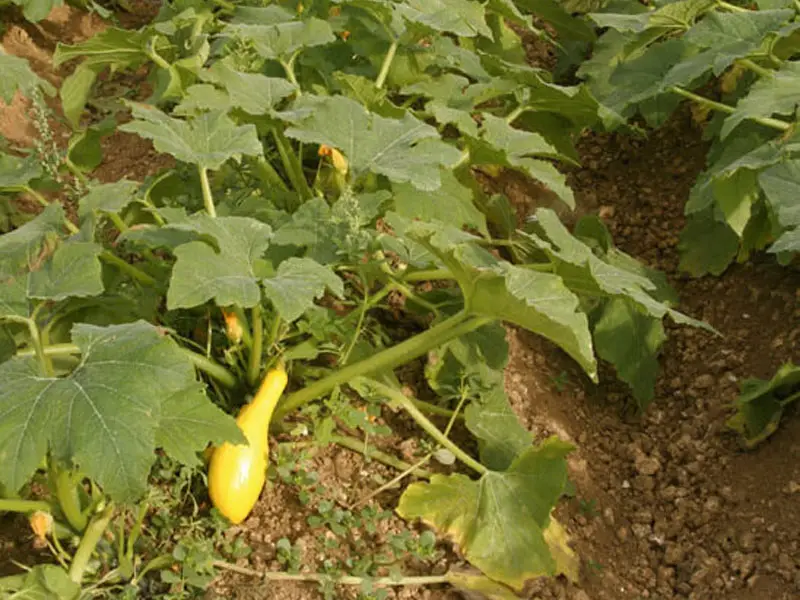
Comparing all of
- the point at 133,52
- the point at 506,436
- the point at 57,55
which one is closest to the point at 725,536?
the point at 506,436

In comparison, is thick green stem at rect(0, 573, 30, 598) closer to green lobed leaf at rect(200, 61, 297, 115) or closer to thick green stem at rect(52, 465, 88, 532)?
thick green stem at rect(52, 465, 88, 532)

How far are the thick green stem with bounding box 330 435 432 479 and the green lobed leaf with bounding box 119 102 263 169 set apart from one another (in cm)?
77

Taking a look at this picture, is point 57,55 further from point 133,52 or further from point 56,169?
point 56,169

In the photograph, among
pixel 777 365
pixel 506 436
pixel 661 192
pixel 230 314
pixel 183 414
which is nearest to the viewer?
pixel 183 414

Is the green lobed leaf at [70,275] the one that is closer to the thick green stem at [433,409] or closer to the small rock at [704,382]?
the thick green stem at [433,409]

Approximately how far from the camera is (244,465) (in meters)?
2.52

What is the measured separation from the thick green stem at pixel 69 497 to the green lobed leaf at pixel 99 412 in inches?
11.6

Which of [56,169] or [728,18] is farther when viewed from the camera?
[728,18]

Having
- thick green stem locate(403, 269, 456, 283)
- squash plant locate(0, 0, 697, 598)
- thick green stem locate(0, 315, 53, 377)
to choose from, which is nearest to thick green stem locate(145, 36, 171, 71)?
squash plant locate(0, 0, 697, 598)

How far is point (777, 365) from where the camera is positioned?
10.9ft

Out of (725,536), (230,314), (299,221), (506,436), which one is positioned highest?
(299,221)

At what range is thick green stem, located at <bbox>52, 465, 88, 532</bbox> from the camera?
2.26 meters

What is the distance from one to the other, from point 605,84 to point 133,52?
1803mm

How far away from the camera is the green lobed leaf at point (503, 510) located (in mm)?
2531
